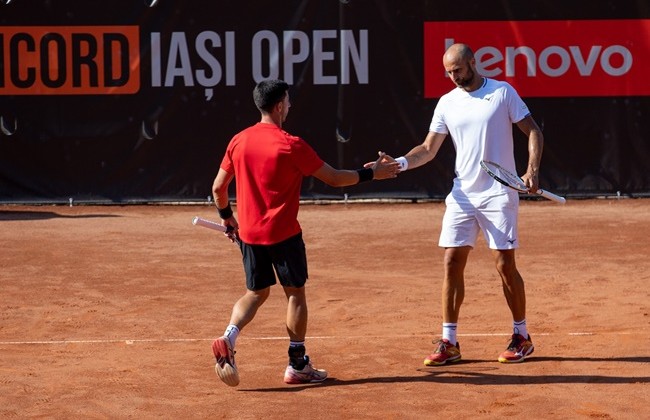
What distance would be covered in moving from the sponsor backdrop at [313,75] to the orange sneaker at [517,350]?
9.26 m

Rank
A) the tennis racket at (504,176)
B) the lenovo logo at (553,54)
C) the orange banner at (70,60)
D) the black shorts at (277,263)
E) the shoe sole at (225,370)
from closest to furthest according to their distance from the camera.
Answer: the shoe sole at (225,370) < the black shorts at (277,263) < the tennis racket at (504,176) < the lenovo logo at (553,54) < the orange banner at (70,60)

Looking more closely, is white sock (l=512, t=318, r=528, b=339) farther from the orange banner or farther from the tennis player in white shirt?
the orange banner

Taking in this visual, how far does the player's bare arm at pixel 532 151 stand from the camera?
760 centimetres

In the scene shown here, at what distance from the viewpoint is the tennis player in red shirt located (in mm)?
7199

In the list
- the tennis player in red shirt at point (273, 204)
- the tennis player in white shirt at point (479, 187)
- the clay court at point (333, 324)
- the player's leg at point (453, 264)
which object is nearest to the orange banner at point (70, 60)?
the clay court at point (333, 324)

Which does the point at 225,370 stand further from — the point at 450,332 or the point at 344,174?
the point at 450,332

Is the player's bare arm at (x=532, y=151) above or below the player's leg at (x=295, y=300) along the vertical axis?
above

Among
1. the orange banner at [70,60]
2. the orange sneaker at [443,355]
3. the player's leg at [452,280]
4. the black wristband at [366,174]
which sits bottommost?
the orange sneaker at [443,355]

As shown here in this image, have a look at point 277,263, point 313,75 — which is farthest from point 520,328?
point 313,75

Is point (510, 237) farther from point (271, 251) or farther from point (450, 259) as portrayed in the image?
point (271, 251)

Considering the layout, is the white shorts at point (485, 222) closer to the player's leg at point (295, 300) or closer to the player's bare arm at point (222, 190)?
the player's leg at point (295, 300)

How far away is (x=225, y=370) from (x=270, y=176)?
114 centimetres

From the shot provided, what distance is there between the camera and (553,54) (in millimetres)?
17141

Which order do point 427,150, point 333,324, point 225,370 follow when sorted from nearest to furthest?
point 225,370
point 427,150
point 333,324
